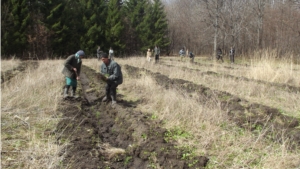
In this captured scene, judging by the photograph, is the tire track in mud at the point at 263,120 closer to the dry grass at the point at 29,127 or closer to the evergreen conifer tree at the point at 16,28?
the dry grass at the point at 29,127

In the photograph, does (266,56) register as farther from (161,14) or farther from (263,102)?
(161,14)

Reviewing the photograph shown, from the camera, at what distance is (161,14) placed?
43.5 metres

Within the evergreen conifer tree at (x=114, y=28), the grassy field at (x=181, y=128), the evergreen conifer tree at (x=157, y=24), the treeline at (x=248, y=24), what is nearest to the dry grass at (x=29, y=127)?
the grassy field at (x=181, y=128)

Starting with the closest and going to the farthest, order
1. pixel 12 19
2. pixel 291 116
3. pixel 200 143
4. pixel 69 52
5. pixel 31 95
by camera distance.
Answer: pixel 200 143 → pixel 291 116 → pixel 31 95 → pixel 12 19 → pixel 69 52

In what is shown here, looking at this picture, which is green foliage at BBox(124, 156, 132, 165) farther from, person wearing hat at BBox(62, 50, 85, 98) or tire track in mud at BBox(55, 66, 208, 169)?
person wearing hat at BBox(62, 50, 85, 98)

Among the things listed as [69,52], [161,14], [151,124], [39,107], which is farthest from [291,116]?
[161,14]

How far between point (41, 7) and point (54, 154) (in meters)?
30.2

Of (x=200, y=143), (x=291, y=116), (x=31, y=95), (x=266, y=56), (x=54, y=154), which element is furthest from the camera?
(x=266, y=56)

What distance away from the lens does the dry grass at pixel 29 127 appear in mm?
3841

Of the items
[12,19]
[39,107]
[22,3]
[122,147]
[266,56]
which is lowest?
[122,147]

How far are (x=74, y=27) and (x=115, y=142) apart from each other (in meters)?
30.6

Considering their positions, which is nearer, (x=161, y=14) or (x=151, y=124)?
(x=151, y=124)

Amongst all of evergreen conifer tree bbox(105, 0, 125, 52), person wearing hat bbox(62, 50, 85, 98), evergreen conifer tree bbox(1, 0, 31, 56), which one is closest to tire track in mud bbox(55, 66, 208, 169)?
person wearing hat bbox(62, 50, 85, 98)

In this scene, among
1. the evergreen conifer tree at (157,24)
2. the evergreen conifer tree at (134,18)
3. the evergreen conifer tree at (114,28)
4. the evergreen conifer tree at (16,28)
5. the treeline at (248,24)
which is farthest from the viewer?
the evergreen conifer tree at (157,24)
